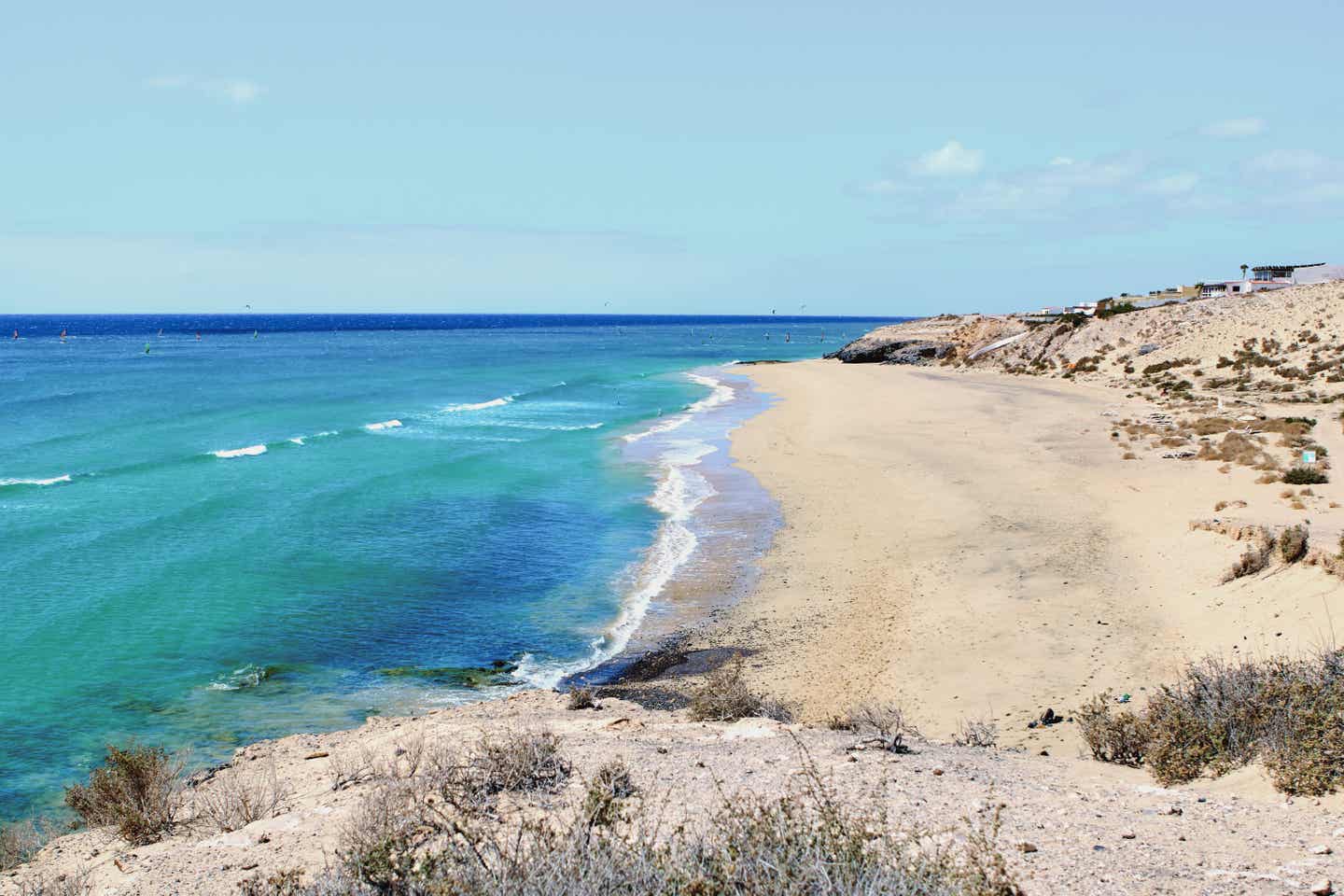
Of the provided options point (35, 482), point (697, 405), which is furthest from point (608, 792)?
point (697, 405)

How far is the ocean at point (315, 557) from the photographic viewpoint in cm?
1449

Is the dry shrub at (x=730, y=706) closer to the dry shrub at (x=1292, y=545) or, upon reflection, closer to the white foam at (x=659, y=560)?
the white foam at (x=659, y=560)

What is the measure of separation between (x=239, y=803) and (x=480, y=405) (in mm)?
49151

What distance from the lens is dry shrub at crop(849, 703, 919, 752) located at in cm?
941

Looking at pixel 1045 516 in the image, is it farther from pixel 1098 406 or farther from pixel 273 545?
pixel 1098 406

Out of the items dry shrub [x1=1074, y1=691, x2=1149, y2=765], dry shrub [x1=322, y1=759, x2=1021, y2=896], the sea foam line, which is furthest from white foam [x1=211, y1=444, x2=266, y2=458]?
dry shrub [x1=1074, y1=691, x2=1149, y2=765]

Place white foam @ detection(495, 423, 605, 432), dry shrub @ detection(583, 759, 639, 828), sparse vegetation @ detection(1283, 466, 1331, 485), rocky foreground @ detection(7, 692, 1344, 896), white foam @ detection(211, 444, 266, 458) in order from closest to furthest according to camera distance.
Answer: rocky foreground @ detection(7, 692, 1344, 896) → dry shrub @ detection(583, 759, 639, 828) → sparse vegetation @ detection(1283, 466, 1331, 485) → white foam @ detection(211, 444, 266, 458) → white foam @ detection(495, 423, 605, 432)

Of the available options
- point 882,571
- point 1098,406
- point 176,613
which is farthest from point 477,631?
point 1098,406

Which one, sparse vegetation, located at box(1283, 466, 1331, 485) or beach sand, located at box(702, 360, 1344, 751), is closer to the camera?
beach sand, located at box(702, 360, 1344, 751)

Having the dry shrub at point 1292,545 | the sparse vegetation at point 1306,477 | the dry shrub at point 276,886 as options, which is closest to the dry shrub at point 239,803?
the dry shrub at point 276,886

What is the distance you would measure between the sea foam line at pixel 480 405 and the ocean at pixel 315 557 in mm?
2577

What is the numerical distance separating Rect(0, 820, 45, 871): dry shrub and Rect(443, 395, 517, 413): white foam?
44.1 m

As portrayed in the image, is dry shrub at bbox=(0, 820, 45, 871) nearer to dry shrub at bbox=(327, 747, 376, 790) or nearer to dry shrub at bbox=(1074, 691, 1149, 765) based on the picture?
dry shrub at bbox=(327, 747, 376, 790)

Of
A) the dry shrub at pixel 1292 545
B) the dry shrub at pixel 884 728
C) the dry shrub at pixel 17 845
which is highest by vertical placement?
the dry shrub at pixel 1292 545
